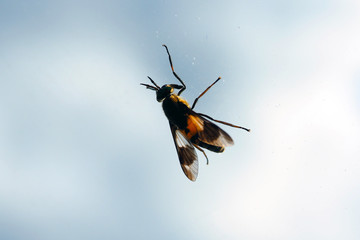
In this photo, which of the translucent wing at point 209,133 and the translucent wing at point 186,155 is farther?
the translucent wing at point 186,155

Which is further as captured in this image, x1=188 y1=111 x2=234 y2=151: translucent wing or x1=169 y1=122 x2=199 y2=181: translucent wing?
x1=169 y1=122 x2=199 y2=181: translucent wing

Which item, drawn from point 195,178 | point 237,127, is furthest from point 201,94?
point 195,178

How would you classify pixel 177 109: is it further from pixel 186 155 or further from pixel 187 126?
pixel 186 155

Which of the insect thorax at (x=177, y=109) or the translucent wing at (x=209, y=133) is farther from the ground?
the insect thorax at (x=177, y=109)

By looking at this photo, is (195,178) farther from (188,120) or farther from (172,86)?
(172,86)

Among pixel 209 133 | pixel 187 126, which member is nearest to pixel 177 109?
pixel 187 126

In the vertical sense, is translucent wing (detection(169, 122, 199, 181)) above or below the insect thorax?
below
